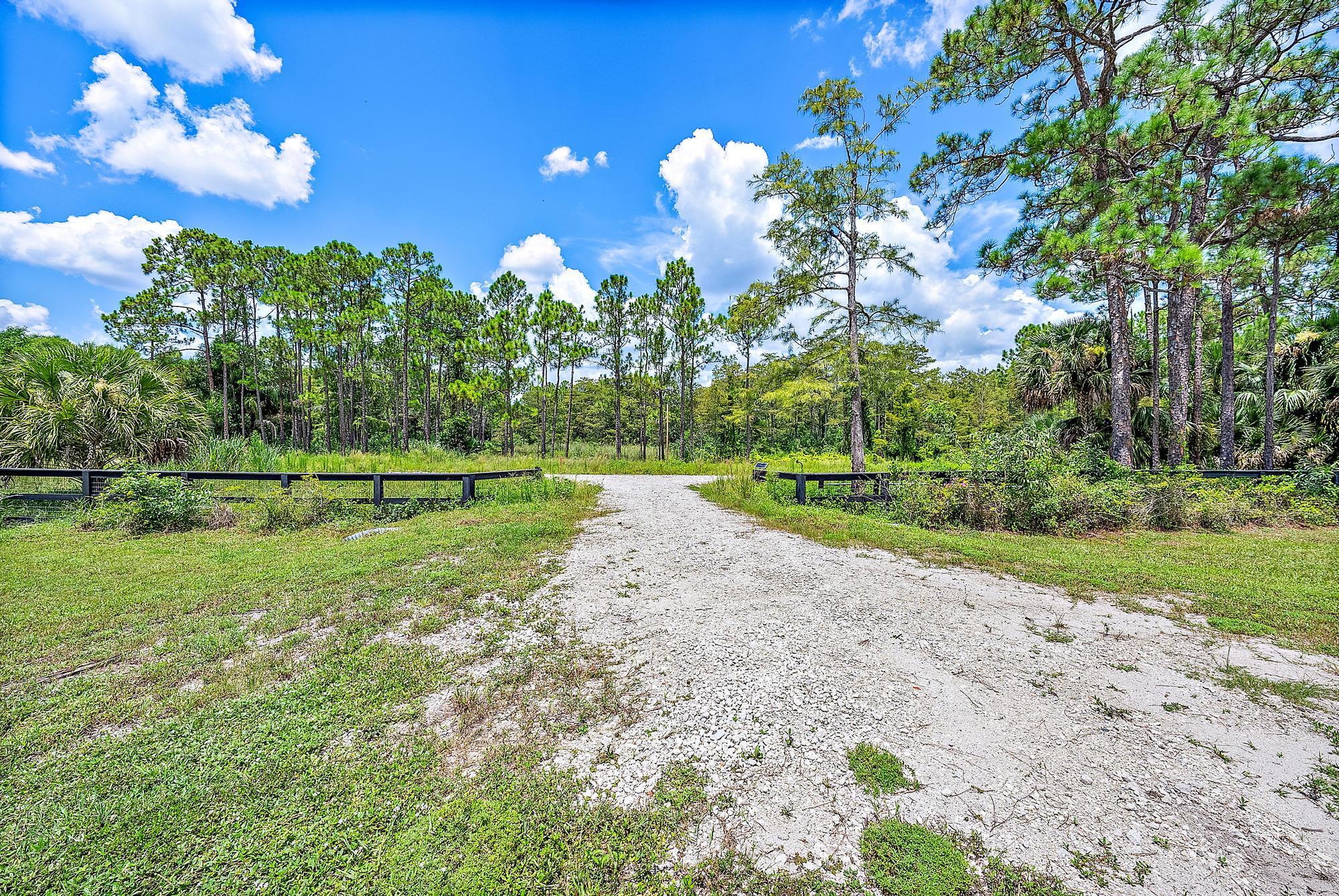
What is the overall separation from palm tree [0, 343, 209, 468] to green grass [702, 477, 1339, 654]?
42.7 feet

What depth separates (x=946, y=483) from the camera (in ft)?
25.7

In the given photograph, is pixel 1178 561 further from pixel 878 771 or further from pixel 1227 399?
pixel 1227 399

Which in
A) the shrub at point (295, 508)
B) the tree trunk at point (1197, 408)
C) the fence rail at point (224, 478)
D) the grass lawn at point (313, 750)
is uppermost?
the tree trunk at point (1197, 408)

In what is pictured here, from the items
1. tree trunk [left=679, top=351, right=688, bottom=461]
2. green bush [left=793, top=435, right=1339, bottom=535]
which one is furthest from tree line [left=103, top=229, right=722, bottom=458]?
green bush [left=793, top=435, right=1339, bottom=535]

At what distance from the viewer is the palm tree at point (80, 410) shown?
838cm

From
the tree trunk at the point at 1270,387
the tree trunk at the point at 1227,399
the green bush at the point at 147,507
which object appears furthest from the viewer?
the tree trunk at the point at 1227,399

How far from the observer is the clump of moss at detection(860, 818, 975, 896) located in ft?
4.80

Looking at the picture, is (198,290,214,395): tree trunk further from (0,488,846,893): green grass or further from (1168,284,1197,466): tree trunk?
(1168,284,1197,466): tree trunk

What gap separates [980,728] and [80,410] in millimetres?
14971

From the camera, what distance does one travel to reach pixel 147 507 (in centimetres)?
654

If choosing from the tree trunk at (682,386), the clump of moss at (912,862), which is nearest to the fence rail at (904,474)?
the clump of moss at (912,862)

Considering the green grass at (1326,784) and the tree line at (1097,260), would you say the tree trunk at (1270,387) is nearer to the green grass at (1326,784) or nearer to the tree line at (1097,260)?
the tree line at (1097,260)

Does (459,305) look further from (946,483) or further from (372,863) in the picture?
(372,863)

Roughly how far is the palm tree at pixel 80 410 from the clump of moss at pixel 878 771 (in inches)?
545
